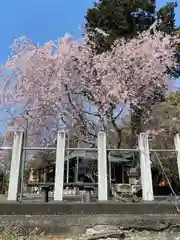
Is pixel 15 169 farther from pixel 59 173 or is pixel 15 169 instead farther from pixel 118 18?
pixel 118 18

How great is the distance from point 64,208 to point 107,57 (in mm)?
8008

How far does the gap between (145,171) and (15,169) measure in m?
2.86

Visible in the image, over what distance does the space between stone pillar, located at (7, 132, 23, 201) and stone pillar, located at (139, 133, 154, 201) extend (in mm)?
2725

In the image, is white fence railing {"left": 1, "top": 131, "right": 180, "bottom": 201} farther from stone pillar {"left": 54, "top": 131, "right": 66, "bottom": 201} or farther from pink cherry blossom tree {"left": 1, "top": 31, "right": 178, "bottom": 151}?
pink cherry blossom tree {"left": 1, "top": 31, "right": 178, "bottom": 151}

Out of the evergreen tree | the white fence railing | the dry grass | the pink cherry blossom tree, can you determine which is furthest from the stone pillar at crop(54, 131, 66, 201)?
the evergreen tree

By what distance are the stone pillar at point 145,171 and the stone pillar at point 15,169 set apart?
272 cm

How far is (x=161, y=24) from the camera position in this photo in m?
14.8

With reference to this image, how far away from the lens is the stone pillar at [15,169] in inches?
237

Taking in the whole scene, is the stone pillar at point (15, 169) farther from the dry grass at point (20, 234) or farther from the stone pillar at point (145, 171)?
the stone pillar at point (145, 171)

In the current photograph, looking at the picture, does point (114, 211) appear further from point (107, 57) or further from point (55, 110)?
point (107, 57)

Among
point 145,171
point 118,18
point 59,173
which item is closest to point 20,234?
point 59,173

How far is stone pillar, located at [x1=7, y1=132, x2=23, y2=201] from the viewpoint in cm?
602

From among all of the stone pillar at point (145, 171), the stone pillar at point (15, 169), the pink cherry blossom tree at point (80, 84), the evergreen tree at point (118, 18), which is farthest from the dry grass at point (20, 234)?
the evergreen tree at point (118, 18)

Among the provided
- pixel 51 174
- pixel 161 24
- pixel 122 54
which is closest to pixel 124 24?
pixel 161 24
